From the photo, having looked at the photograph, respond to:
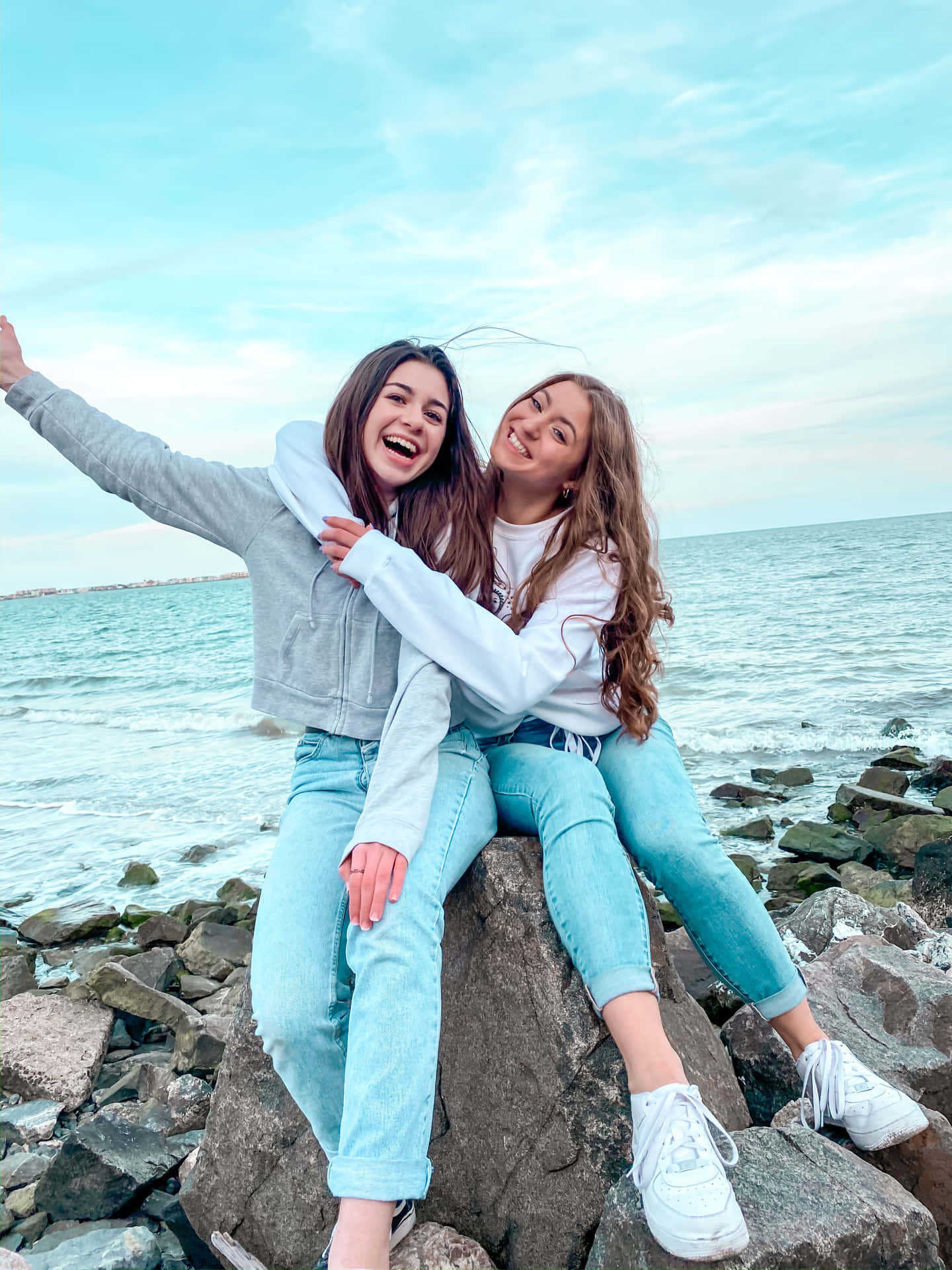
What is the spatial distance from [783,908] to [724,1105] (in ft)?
13.0

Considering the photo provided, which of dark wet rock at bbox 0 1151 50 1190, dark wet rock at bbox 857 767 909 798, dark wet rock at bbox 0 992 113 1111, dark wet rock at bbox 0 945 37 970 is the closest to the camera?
dark wet rock at bbox 0 1151 50 1190

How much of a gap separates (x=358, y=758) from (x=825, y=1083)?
159cm

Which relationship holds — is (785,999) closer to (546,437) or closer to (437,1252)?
(437,1252)

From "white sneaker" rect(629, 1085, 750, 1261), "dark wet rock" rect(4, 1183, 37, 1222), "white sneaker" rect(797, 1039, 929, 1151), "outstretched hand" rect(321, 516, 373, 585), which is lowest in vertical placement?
"dark wet rock" rect(4, 1183, 37, 1222)

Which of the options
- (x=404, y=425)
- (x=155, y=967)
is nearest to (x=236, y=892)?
(x=155, y=967)

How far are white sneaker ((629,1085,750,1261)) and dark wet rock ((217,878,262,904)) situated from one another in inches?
206

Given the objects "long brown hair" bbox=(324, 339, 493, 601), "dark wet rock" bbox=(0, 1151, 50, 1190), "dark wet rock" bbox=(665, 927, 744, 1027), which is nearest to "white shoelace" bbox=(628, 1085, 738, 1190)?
"dark wet rock" bbox=(665, 927, 744, 1027)

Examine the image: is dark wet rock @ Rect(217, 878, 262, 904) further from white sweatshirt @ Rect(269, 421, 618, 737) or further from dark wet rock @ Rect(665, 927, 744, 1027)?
white sweatshirt @ Rect(269, 421, 618, 737)

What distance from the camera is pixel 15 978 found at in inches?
222

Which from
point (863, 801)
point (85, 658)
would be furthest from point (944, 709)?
point (85, 658)

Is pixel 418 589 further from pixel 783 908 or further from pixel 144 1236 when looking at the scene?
pixel 783 908

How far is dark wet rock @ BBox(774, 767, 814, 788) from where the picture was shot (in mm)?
10039

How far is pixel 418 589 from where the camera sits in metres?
2.82

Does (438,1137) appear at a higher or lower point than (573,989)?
lower
